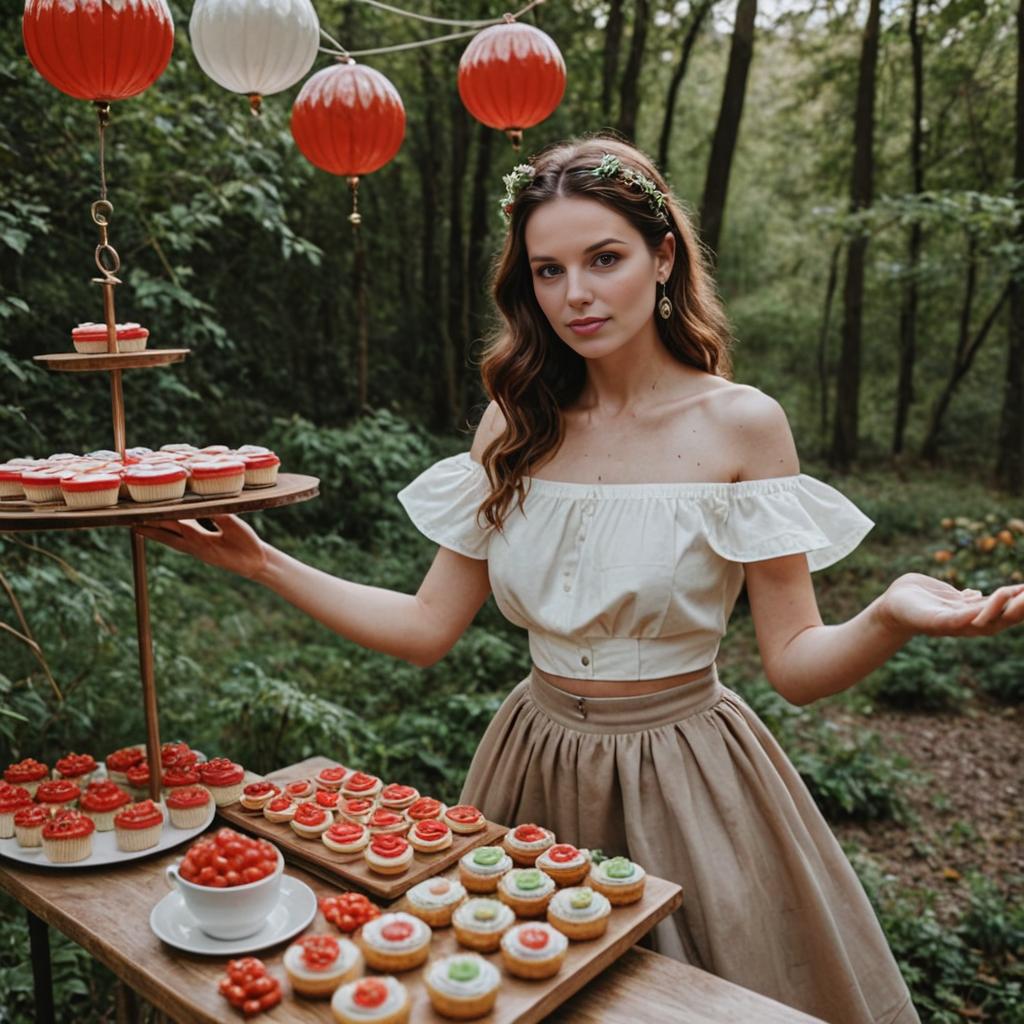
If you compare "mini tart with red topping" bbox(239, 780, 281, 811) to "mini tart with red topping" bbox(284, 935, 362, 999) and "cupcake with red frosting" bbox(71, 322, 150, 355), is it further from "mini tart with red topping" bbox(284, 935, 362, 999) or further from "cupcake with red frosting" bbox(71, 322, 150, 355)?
"cupcake with red frosting" bbox(71, 322, 150, 355)

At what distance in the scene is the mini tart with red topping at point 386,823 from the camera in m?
1.89

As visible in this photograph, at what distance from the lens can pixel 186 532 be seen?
2283mm

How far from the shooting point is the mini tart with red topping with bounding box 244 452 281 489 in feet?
6.88

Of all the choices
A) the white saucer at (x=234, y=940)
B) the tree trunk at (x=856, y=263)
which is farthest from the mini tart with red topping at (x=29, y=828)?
the tree trunk at (x=856, y=263)

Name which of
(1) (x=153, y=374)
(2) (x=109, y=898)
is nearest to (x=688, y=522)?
(2) (x=109, y=898)

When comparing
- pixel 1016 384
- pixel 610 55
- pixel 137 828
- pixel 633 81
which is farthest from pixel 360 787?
pixel 1016 384

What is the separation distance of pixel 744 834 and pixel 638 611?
1.69 ft

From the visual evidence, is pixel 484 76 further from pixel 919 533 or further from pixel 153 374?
pixel 919 533

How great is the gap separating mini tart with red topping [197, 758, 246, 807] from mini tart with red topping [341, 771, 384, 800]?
237mm

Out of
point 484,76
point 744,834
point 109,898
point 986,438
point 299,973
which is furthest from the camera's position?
point 986,438

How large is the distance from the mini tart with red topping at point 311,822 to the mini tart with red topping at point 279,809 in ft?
0.15

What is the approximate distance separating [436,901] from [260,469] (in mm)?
973

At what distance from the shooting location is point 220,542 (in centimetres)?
229

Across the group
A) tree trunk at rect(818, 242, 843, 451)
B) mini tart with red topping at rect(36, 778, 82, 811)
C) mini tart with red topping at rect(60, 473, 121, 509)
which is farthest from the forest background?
mini tart with red topping at rect(36, 778, 82, 811)
